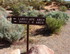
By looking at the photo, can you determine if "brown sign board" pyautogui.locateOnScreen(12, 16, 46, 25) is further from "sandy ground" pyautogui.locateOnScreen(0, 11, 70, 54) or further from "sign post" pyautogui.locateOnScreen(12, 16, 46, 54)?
"sandy ground" pyautogui.locateOnScreen(0, 11, 70, 54)

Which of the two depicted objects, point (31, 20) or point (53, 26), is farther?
Result: point (53, 26)

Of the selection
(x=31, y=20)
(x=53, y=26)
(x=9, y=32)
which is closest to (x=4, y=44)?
(x=9, y=32)

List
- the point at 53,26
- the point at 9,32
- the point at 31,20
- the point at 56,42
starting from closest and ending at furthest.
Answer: the point at 31,20 → the point at 9,32 → the point at 56,42 → the point at 53,26

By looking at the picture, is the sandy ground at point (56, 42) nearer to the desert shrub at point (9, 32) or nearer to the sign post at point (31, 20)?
the desert shrub at point (9, 32)

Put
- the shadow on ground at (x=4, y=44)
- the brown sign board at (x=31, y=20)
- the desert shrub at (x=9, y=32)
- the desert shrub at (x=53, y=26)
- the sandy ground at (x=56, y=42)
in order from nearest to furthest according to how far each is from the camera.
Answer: the brown sign board at (x=31, y=20)
the sandy ground at (x=56, y=42)
the shadow on ground at (x=4, y=44)
the desert shrub at (x=9, y=32)
the desert shrub at (x=53, y=26)

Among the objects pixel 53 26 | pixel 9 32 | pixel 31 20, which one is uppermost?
pixel 31 20

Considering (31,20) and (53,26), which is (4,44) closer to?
(31,20)

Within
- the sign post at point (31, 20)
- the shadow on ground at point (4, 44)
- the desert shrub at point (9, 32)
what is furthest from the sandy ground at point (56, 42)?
the sign post at point (31, 20)

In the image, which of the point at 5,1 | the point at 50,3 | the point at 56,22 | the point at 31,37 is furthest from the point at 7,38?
the point at 50,3

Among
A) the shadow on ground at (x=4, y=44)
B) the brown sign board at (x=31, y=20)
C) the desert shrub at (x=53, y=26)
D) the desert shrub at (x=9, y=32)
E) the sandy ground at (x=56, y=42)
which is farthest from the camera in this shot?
the desert shrub at (x=53, y=26)

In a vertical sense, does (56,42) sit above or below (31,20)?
below

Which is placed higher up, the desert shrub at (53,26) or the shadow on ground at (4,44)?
the desert shrub at (53,26)

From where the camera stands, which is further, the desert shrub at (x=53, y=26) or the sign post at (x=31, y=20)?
the desert shrub at (x=53, y=26)

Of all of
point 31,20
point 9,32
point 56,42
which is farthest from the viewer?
point 56,42
